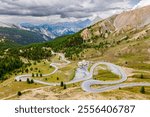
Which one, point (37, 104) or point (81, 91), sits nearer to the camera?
point (37, 104)

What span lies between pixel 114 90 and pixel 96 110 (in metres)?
163

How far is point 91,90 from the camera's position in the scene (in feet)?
608

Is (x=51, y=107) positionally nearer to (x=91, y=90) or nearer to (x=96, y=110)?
(x=96, y=110)

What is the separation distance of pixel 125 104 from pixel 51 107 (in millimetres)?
6856

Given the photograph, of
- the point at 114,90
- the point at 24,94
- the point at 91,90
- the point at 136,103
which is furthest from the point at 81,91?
the point at 136,103

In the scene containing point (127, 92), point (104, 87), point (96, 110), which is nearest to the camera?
point (96, 110)

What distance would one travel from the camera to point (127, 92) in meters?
176

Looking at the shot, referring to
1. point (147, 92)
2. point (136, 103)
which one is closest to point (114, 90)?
point (147, 92)

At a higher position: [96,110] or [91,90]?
[96,110]

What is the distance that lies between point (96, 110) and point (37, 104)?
18.2 feet

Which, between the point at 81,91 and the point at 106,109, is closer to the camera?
the point at 106,109

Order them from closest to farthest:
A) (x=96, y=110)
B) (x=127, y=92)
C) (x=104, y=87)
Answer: (x=96, y=110) < (x=127, y=92) < (x=104, y=87)

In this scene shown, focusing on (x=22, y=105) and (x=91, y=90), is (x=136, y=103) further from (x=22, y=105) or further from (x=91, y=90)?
(x=91, y=90)

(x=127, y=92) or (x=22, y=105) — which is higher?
(x=22, y=105)
